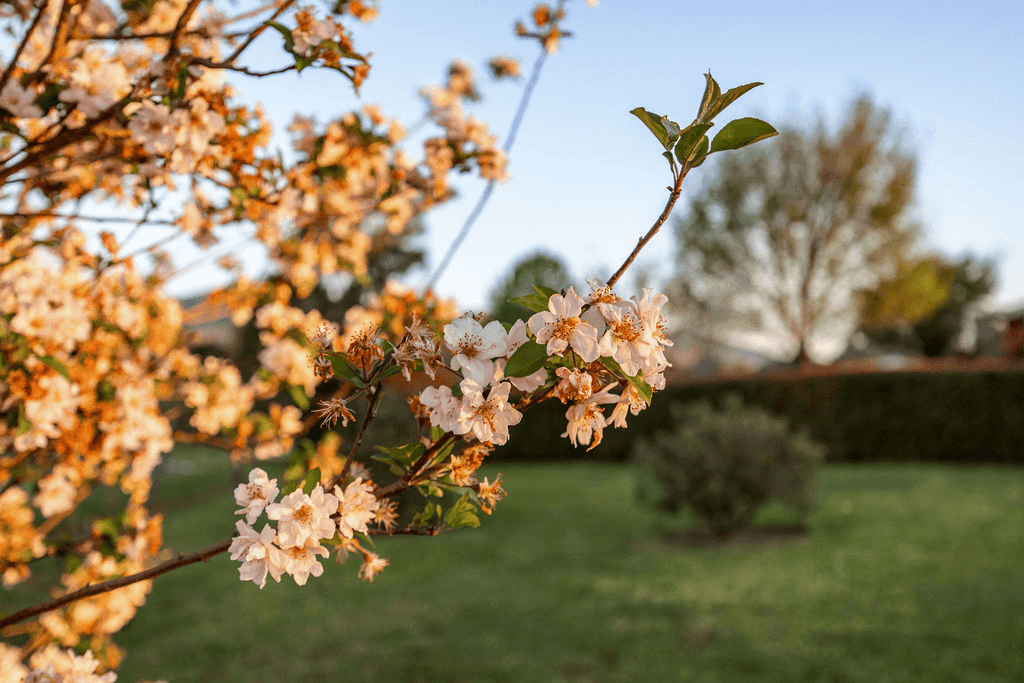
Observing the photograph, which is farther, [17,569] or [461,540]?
[461,540]

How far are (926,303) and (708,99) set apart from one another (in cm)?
2420

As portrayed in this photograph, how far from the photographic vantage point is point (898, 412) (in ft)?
40.5

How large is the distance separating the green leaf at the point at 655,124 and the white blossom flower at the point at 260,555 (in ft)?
2.17

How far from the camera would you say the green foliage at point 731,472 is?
711 cm

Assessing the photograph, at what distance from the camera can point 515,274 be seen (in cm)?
1577

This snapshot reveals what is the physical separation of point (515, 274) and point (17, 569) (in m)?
14.1

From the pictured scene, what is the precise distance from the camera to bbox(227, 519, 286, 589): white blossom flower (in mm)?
870

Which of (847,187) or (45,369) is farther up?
(847,187)

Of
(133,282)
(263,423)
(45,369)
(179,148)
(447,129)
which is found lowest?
(263,423)

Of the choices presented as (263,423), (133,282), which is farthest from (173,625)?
(133,282)

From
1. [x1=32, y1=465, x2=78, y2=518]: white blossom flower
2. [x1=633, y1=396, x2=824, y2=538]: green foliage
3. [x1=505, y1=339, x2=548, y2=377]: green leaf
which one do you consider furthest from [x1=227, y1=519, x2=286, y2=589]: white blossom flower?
[x1=633, y1=396, x2=824, y2=538]: green foliage

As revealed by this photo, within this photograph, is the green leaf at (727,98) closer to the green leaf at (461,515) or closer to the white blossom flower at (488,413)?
the white blossom flower at (488,413)

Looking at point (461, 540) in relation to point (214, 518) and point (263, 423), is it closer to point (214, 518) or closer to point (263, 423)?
point (214, 518)

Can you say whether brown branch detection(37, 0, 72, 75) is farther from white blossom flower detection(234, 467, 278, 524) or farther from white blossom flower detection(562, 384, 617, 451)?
white blossom flower detection(562, 384, 617, 451)
